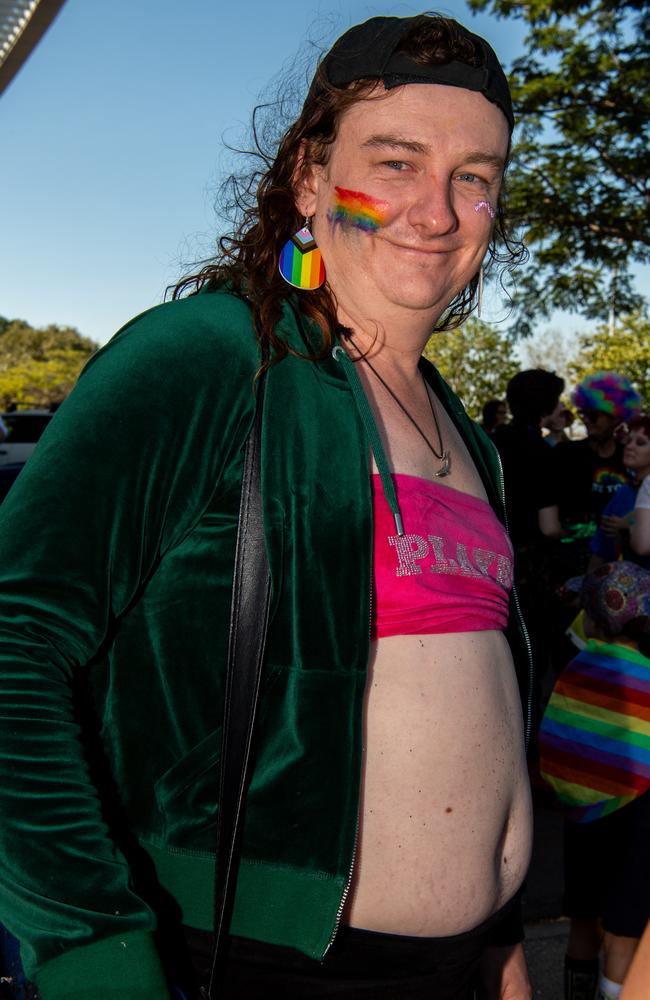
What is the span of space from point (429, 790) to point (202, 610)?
0.41 m

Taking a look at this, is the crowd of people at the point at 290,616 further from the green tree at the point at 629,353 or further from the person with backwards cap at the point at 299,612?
the green tree at the point at 629,353

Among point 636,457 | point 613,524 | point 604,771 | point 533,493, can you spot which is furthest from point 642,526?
point 604,771

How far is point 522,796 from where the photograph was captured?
1.47 metres

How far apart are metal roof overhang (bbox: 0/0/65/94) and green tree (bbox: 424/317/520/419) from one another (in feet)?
80.2

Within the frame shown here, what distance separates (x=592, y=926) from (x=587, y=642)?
2.84 ft

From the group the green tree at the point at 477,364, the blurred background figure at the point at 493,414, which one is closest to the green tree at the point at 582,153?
the blurred background figure at the point at 493,414

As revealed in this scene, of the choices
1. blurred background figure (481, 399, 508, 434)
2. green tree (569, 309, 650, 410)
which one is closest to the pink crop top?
blurred background figure (481, 399, 508, 434)

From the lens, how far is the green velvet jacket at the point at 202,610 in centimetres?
103

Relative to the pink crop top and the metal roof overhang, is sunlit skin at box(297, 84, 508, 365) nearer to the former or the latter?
the pink crop top

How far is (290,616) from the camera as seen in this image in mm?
1135

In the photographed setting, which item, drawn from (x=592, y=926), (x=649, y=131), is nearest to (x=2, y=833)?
(x=592, y=926)

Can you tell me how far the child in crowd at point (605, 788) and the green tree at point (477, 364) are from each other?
2606 cm

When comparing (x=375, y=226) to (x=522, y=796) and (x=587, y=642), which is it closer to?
(x=522, y=796)

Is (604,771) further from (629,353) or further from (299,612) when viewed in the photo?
(629,353)
